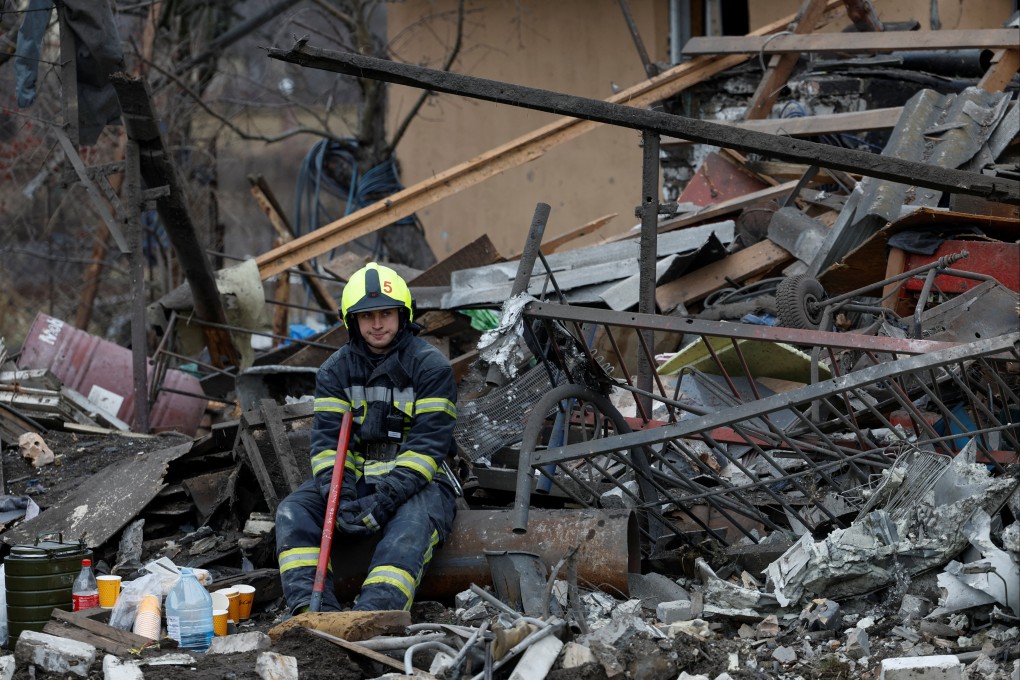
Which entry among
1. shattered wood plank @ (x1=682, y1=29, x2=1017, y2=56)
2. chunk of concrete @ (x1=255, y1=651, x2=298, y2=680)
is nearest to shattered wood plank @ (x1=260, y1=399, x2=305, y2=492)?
chunk of concrete @ (x1=255, y1=651, x2=298, y2=680)

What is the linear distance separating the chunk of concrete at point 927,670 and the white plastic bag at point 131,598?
2764mm

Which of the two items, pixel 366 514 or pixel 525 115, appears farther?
pixel 525 115

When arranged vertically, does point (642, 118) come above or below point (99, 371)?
above

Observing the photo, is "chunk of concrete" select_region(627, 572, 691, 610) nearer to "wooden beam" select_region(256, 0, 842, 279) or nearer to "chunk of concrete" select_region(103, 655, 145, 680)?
"chunk of concrete" select_region(103, 655, 145, 680)

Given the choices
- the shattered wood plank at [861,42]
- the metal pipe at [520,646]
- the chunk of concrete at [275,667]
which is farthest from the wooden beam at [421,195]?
the metal pipe at [520,646]

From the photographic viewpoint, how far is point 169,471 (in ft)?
20.6

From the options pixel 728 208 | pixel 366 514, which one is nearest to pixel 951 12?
pixel 728 208

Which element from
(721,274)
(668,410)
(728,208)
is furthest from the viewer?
(728,208)

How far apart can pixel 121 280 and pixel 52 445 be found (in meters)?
9.84

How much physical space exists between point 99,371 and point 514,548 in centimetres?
473

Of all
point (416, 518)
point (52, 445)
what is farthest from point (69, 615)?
point (52, 445)

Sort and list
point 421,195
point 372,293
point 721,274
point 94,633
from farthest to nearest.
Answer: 1. point 421,195
2. point 721,274
3. point 372,293
4. point 94,633

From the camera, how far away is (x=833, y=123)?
9078 mm

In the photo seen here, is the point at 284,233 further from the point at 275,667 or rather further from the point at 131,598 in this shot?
the point at 275,667
